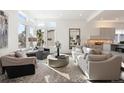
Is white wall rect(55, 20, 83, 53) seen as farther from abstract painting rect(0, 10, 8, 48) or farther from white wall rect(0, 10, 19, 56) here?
abstract painting rect(0, 10, 8, 48)

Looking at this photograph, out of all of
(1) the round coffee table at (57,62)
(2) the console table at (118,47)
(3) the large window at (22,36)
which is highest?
(3) the large window at (22,36)

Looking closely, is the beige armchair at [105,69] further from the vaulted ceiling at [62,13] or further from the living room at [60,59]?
the vaulted ceiling at [62,13]

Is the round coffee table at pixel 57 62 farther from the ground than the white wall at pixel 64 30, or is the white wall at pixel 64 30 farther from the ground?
the white wall at pixel 64 30

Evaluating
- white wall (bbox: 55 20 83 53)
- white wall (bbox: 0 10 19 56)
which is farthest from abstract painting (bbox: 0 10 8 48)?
white wall (bbox: 55 20 83 53)

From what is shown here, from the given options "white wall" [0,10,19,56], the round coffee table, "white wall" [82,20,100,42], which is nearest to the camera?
"white wall" [0,10,19,56]

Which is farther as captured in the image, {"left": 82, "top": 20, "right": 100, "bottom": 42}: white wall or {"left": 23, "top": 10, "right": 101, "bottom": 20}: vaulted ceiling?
{"left": 82, "top": 20, "right": 100, "bottom": 42}: white wall

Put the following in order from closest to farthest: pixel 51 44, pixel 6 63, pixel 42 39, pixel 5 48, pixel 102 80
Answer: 1. pixel 102 80
2. pixel 6 63
3. pixel 5 48
4. pixel 42 39
5. pixel 51 44

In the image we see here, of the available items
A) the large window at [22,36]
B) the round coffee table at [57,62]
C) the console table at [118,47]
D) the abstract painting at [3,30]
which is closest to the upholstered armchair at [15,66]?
the abstract painting at [3,30]

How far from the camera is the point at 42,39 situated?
495 inches

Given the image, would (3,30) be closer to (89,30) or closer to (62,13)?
(62,13)

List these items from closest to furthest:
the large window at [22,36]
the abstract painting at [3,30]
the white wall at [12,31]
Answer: the abstract painting at [3,30], the white wall at [12,31], the large window at [22,36]
